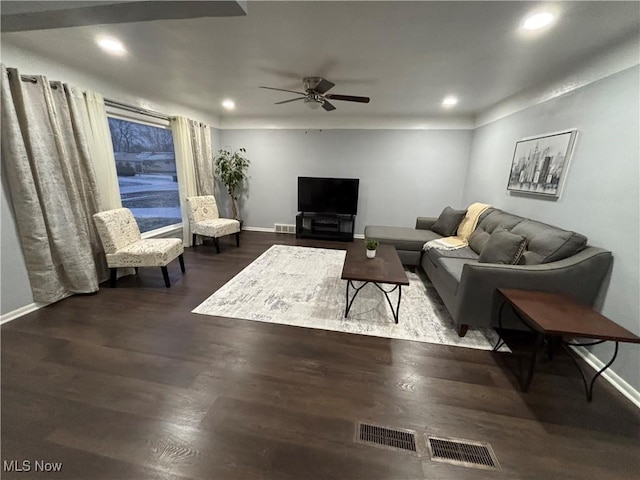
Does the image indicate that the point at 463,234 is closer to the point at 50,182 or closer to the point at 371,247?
the point at 371,247

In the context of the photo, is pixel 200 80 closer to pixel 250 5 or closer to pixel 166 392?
pixel 250 5

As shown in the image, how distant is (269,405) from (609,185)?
2.96m

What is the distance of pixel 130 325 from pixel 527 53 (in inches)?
166

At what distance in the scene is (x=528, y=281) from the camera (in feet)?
6.51

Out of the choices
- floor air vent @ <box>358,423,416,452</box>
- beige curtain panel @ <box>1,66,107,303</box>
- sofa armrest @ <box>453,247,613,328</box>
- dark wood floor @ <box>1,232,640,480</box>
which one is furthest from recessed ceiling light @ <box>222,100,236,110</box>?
floor air vent @ <box>358,423,416,452</box>

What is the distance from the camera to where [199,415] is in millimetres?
1455

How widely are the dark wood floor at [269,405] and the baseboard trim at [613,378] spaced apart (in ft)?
0.22

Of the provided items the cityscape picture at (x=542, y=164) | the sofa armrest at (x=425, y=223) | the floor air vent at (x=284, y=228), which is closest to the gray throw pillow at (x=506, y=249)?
the cityscape picture at (x=542, y=164)

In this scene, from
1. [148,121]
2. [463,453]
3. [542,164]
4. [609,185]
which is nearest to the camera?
[463,453]

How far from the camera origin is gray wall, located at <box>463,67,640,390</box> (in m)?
1.75

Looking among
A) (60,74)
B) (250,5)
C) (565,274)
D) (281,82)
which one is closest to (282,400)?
(565,274)

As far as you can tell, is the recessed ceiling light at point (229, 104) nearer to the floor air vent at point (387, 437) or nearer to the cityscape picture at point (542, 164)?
the cityscape picture at point (542, 164)

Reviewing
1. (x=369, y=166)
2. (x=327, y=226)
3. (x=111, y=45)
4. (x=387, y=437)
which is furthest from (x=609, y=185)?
(x=111, y=45)
